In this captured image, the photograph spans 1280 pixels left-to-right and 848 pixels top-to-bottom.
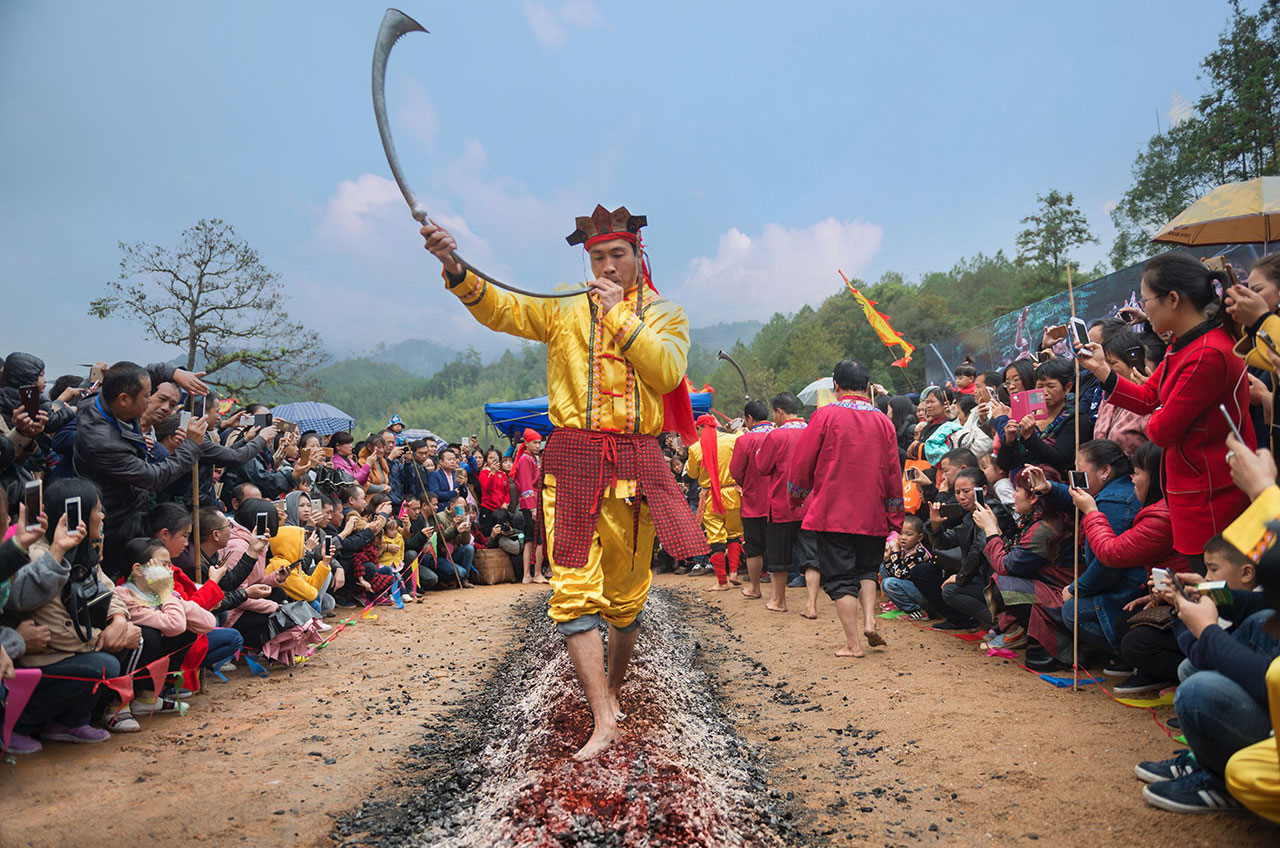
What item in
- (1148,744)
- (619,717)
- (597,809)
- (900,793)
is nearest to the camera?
(597,809)

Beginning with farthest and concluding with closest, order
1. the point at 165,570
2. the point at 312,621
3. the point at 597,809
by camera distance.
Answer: the point at 312,621
the point at 165,570
the point at 597,809

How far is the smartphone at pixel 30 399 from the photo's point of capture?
4.26 meters

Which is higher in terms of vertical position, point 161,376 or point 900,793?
point 161,376

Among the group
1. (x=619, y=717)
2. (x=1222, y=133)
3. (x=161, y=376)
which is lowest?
(x=619, y=717)

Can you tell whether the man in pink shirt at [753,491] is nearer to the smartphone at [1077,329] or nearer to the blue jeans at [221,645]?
the smartphone at [1077,329]

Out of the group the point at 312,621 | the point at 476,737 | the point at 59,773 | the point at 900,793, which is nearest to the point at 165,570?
the point at 59,773

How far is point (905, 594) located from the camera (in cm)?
642

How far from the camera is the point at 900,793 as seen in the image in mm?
2994

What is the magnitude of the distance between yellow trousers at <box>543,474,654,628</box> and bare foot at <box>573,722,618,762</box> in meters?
0.44

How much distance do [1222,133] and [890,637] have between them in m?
19.1

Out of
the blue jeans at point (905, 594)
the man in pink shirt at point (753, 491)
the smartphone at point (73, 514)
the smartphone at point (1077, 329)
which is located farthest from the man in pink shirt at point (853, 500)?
the smartphone at point (73, 514)

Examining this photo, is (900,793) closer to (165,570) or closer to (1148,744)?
(1148,744)

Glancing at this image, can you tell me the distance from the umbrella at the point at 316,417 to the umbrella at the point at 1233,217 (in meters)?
10.7

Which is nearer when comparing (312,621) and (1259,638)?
(1259,638)
